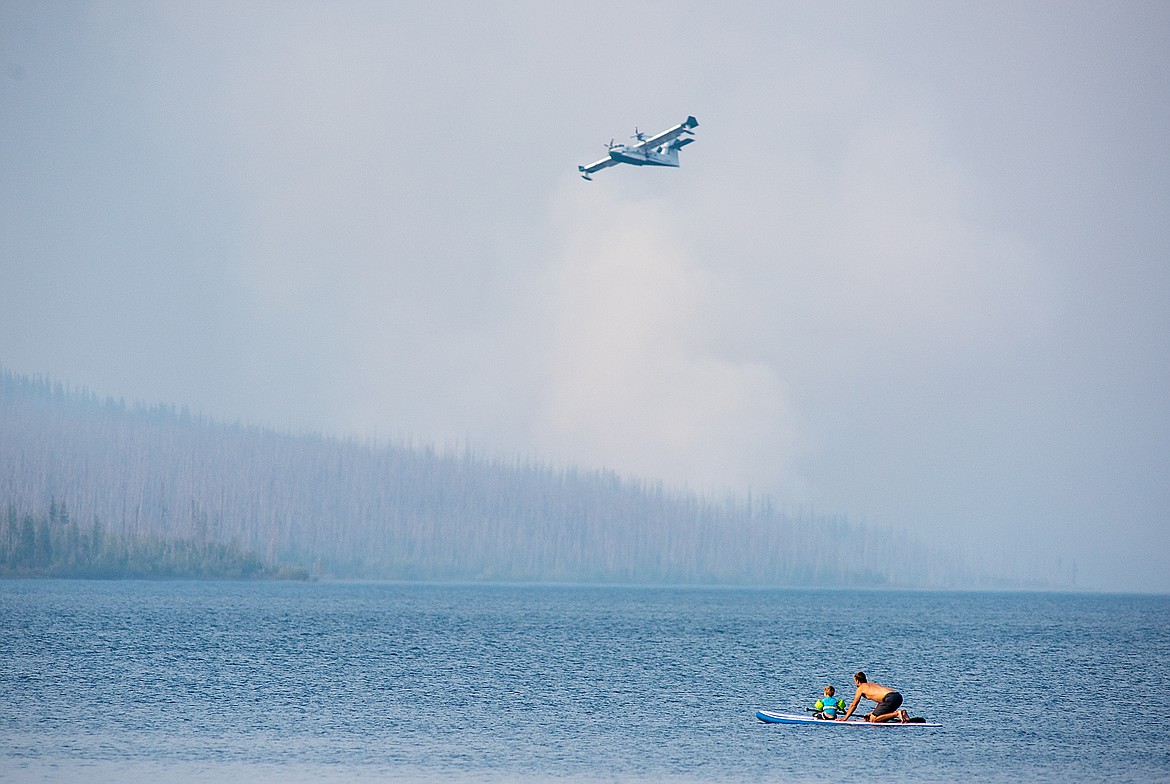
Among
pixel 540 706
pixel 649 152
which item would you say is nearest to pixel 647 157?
pixel 649 152

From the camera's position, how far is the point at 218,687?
223 ft

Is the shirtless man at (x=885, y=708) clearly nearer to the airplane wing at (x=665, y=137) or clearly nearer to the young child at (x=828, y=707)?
the young child at (x=828, y=707)

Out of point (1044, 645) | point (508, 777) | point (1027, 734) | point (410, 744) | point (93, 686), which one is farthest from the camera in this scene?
point (1044, 645)

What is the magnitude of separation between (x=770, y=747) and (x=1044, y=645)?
258 ft

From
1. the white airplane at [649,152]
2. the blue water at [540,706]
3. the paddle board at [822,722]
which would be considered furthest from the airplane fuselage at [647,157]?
the paddle board at [822,722]

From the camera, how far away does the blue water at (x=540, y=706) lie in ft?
149

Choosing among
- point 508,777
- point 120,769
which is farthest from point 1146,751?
point 120,769

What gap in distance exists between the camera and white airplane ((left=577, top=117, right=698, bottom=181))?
87062mm

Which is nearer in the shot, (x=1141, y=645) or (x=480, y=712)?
(x=480, y=712)

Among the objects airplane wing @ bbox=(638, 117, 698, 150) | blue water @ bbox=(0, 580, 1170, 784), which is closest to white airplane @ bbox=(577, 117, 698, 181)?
airplane wing @ bbox=(638, 117, 698, 150)

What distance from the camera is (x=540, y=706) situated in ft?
203

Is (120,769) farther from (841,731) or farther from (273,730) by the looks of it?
(841,731)

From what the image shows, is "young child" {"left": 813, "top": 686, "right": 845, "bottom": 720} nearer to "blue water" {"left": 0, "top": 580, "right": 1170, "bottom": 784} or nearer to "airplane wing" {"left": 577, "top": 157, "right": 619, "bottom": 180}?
"blue water" {"left": 0, "top": 580, "right": 1170, "bottom": 784}

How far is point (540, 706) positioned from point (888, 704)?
16.9m
